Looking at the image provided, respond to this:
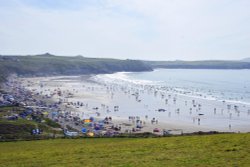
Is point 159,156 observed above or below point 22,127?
above

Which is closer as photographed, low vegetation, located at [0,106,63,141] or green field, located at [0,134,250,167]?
green field, located at [0,134,250,167]

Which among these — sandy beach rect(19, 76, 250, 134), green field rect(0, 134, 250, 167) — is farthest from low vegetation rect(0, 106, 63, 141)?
green field rect(0, 134, 250, 167)

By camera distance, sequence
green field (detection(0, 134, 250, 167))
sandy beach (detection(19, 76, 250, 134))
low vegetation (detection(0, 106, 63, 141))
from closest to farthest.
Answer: green field (detection(0, 134, 250, 167)) → low vegetation (detection(0, 106, 63, 141)) → sandy beach (detection(19, 76, 250, 134))

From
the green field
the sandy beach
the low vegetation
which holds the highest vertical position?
the green field

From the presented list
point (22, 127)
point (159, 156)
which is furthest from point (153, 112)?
point (159, 156)

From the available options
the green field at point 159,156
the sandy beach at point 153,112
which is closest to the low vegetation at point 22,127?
the sandy beach at point 153,112

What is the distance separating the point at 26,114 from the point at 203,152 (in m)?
51.9

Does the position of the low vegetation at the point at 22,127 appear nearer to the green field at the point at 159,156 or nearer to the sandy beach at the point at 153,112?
the sandy beach at the point at 153,112

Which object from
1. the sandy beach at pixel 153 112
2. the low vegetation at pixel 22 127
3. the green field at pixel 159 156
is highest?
the green field at pixel 159 156

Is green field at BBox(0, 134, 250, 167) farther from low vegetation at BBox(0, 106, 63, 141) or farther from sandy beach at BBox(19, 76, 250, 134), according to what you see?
sandy beach at BBox(19, 76, 250, 134)

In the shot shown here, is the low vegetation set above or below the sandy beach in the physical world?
above

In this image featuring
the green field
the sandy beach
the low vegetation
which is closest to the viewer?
the green field

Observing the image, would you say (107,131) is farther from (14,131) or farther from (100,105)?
(100,105)

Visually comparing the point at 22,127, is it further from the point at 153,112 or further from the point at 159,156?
the point at 153,112
